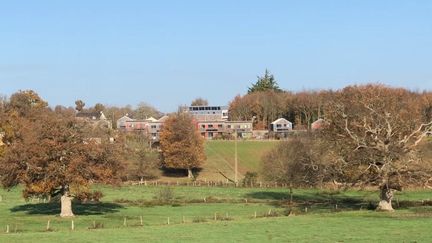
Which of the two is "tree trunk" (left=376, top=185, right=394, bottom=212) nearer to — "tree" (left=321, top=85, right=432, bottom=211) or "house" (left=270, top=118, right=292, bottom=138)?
"tree" (left=321, top=85, right=432, bottom=211)

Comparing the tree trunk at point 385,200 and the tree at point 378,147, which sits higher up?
the tree at point 378,147

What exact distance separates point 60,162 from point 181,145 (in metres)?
62.3

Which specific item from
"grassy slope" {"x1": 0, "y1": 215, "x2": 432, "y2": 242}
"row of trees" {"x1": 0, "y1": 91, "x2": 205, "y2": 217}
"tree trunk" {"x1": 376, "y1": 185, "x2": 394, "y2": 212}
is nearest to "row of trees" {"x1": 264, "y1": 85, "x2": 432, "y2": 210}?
"tree trunk" {"x1": 376, "y1": 185, "x2": 394, "y2": 212}

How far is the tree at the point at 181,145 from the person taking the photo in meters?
115

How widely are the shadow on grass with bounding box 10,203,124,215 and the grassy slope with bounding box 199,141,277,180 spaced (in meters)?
49.6

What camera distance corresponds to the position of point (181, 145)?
383 feet

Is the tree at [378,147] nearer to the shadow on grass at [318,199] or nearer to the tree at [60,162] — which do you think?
the shadow on grass at [318,199]

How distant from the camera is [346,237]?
37.1 m

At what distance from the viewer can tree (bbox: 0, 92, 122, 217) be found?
53.9m

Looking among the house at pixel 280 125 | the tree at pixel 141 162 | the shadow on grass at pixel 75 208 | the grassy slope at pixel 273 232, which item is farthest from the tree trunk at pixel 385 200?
the house at pixel 280 125

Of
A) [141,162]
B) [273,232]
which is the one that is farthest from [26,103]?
[273,232]

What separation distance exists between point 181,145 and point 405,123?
62.6 meters

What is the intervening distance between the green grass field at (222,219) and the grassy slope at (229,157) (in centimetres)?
3548

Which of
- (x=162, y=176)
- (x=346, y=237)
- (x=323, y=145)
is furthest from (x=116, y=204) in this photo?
(x=162, y=176)
